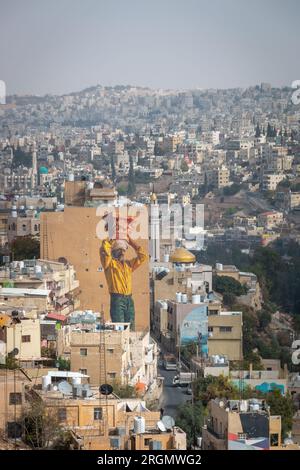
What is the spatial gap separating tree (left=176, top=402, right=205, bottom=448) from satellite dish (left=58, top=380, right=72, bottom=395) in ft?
2.48

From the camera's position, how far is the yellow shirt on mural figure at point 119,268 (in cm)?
1964

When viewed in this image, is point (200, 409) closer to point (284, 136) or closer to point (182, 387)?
point (182, 387)

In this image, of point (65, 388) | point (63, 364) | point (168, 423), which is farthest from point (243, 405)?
point (63, 364)

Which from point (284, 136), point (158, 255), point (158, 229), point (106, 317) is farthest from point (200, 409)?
point (284, 136)

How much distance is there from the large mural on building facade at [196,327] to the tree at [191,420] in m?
4.64

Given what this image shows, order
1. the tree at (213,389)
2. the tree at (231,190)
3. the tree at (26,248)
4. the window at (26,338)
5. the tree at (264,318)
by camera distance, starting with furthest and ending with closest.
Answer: the tree at (231,190) → the tree at (264,318) → the tree at (26,248) → the window at (26,338) → the tree at (213,389)

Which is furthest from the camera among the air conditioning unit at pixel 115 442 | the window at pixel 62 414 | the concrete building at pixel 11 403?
the window at pixel 62 414

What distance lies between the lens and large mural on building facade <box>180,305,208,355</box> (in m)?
18.8

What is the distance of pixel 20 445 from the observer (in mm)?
10641

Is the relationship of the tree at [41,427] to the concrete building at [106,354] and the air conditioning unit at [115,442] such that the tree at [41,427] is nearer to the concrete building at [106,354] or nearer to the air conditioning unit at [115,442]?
the air conditioning unit at [115,442]

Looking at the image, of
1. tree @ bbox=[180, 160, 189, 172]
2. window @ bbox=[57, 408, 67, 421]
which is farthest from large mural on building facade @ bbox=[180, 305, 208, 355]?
tree @ bbox=[180, 160, 189, 172]

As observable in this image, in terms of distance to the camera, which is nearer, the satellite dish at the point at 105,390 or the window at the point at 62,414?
the window at the point at 62,414

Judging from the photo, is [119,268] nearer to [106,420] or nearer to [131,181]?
[106,420]

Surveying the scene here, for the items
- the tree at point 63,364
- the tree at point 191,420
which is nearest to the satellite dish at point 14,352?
the tree at point 63,364
